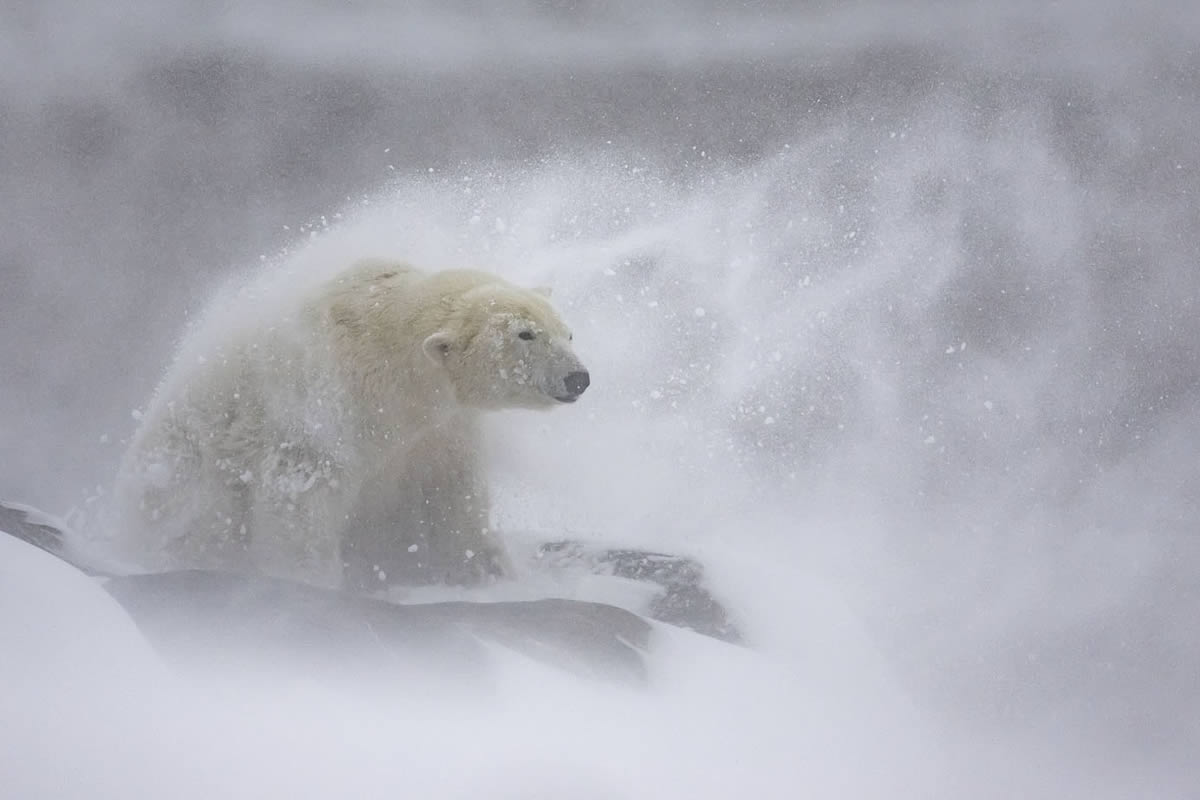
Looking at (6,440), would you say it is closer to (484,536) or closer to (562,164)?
(484,536)

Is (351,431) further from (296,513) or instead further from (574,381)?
(574,381)

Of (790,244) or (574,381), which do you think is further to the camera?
(790,244)

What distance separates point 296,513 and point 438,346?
68 centimetres

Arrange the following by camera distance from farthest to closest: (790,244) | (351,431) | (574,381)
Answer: (790,244) → (351,431) → (574,381)

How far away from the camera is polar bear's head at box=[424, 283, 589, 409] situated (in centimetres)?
295

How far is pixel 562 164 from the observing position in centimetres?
473

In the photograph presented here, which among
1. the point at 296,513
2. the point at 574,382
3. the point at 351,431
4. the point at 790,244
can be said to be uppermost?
the point at 790,244

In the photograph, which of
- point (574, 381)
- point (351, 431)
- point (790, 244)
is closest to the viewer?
point (574, 381)

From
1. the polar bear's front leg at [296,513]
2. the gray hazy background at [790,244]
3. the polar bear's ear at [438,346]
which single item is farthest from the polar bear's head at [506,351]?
the gray hazy background at [790,244]

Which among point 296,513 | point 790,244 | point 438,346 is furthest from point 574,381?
Result: point 790,244

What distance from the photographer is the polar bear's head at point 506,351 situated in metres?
2.95

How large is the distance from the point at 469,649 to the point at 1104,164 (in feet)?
13.5

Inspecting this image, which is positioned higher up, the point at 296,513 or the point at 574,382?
the point at 574,382

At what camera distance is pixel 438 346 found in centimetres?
298
